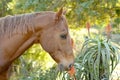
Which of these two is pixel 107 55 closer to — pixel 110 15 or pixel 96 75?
pixel 96 75

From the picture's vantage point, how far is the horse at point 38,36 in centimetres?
→ 282

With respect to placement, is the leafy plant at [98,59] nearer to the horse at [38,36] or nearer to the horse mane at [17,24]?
the horse at [38,36]

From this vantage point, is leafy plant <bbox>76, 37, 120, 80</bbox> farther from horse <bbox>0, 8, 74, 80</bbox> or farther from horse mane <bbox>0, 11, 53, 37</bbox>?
horse mane <bbox>0, 11, 53, 37</bbox>

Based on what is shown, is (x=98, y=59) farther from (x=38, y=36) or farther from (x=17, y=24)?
(x=17, y=24)

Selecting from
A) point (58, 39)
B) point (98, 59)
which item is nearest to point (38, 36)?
point (58, 39)

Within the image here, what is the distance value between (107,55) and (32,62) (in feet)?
7.88

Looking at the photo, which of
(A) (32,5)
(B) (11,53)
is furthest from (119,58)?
(A) (32,5)

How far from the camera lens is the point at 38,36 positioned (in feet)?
9.34

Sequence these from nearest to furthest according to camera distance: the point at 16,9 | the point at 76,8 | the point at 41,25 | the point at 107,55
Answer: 1. the point at 41,25
2. the point at 107,55
3. the point at 76,8
4. the point at 16,9

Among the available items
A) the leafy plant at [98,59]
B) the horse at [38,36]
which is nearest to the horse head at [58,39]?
the horse at [38,36]

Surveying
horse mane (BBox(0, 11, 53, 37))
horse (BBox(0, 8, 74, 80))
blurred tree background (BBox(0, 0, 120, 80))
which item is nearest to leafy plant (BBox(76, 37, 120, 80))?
horse (BBox(0, 8, 74, 80))

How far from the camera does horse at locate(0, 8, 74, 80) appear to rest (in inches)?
111

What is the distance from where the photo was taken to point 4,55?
2904 millimetres

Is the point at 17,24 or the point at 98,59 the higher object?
the point at 17,24
